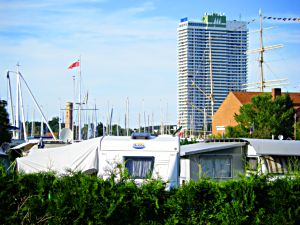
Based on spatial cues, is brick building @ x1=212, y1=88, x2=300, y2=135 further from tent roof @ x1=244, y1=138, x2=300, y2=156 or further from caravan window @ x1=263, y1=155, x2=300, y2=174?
caravan window @ x1=263, y1=155, x2=300, y2=174

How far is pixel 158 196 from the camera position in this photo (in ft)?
39.2

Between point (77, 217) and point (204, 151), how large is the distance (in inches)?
403

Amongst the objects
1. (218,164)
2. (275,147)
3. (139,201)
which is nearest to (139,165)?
(218,164)

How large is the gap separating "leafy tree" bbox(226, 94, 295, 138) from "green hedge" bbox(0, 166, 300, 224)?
4224 centimetres

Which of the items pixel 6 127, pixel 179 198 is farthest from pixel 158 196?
pixel 6 127

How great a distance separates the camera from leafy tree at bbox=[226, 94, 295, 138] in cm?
5544

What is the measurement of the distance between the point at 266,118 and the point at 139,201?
151 feet

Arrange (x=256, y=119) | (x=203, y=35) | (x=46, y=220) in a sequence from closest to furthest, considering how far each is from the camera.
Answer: (x=46, y=220)
(x=256, y=119)
(x=203, y=35)

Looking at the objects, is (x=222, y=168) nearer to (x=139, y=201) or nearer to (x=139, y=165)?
(x=139, y=165)

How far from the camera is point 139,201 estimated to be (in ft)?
38.5

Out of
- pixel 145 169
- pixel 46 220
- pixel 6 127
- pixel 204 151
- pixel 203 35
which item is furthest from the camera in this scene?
pixel 203 35

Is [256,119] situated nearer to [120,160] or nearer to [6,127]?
[6,127]

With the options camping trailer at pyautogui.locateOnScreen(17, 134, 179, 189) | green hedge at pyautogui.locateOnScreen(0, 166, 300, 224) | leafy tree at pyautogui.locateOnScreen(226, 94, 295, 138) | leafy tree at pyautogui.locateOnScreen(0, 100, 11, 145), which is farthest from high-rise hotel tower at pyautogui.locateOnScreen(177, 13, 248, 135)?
green hedge at pyautogui.locateOnScreen(0, 166, 300, 224)

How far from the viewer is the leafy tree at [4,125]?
49.6 m
